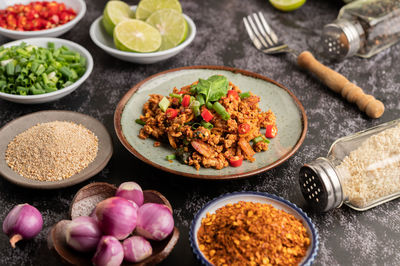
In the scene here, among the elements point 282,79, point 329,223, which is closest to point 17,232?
point 329,223

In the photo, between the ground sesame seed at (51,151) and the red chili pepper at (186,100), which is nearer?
the ground sesame seed at (51,151)

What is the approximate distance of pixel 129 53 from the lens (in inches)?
103

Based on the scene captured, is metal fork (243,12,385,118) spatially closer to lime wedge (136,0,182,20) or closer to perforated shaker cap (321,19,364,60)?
perforated shaker cap (321,19,364,60)

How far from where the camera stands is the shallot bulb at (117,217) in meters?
1.42

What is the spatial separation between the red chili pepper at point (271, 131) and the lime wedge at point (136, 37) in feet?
3.23

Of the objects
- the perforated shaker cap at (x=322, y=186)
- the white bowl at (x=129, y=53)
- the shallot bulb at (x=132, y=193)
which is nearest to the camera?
the shallot bulb at (x=132, y=193)

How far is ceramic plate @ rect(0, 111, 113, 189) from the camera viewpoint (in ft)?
5.86

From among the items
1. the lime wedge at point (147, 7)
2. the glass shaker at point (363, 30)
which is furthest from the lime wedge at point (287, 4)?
the lime wedge at point (147, 7)

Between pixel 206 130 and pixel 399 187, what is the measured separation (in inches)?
34.1

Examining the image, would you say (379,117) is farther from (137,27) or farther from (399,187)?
(137,27)

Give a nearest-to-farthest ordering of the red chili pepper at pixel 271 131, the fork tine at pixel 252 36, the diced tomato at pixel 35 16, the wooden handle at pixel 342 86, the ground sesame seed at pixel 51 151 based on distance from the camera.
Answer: the ground sesame seed at pixel 51 151 → the red chili pepper at pixel 271 131 → the wooden handle at pixel 342 86 → the diced tomato at pixel 35 16 → the fork tine at pixel 252 36

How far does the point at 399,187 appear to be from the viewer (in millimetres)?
1825

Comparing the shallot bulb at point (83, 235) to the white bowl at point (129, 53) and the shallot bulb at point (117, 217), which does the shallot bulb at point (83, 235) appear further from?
the white bowl at point (129, 53)

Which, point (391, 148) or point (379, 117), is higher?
point (391, 148)
